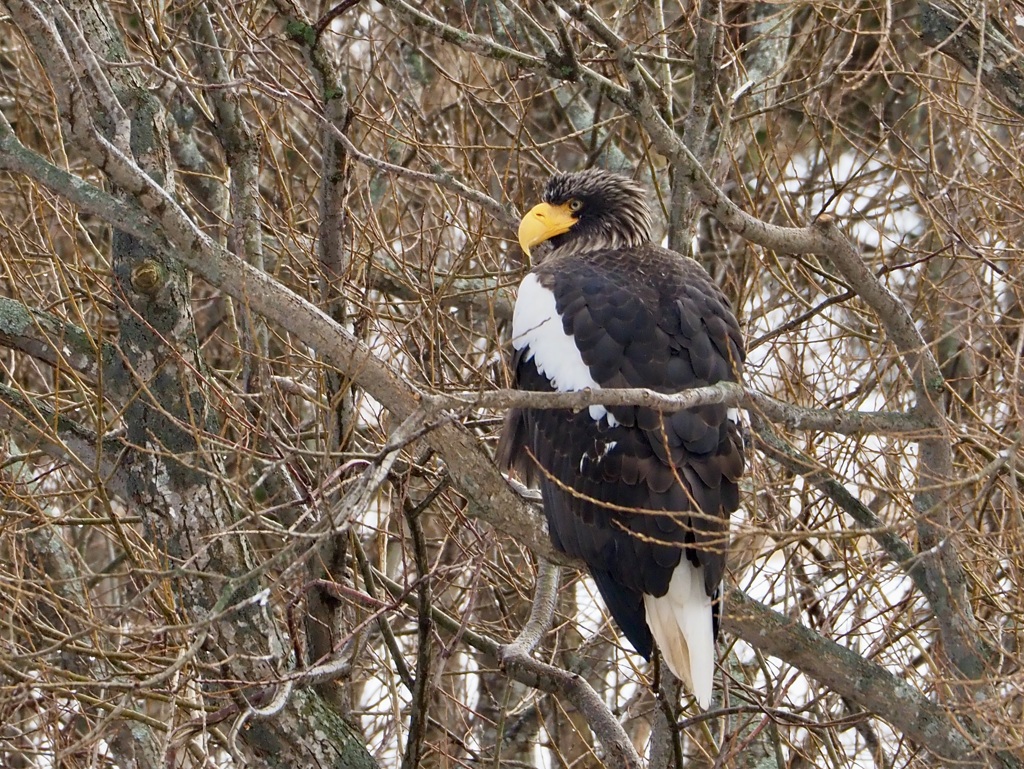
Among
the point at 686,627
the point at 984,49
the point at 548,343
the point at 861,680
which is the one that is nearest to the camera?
the point at 861,680

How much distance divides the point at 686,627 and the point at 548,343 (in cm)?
102

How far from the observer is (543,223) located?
518 cm

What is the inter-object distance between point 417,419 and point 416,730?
4.64 feet

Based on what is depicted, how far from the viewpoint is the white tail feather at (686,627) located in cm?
397

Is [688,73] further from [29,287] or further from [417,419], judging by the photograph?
[417,419]

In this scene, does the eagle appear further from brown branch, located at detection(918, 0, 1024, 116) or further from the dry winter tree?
brown branch, located at detection(918, 0, 1024, 116)

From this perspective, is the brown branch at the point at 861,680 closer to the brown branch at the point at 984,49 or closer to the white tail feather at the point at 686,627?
the white tail feather at the point at 686,627

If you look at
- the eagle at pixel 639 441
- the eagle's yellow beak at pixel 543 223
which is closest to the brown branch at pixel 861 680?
the eagle at pixel 639 441

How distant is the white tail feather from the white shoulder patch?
541 mm

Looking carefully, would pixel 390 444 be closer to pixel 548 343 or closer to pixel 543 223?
A: pixel 548 343

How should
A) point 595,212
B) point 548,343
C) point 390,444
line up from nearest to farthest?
point 390,444
point 548,343
point 595,212

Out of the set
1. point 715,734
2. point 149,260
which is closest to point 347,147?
point 149,260

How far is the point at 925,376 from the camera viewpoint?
378cm

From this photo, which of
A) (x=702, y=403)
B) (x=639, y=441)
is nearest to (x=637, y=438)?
(x=639, y=441)
